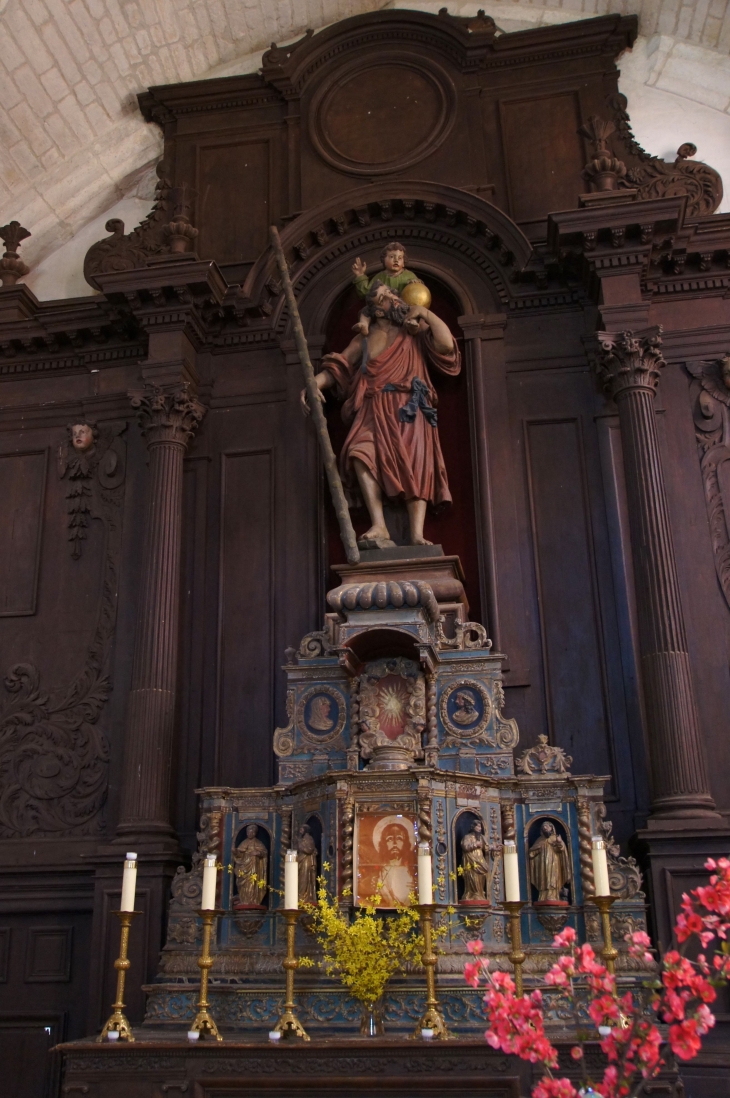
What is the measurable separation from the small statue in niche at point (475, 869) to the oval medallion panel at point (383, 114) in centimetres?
658

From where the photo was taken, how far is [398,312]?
938 centimetres

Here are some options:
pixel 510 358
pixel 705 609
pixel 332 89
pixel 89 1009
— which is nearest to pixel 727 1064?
pixel 705 609

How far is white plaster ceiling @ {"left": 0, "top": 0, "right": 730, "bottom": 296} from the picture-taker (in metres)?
10.6

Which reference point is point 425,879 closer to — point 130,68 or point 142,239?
point 142,239

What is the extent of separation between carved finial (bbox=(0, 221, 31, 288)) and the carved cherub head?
1782mm

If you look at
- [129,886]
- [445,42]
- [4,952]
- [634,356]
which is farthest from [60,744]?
[445,42]

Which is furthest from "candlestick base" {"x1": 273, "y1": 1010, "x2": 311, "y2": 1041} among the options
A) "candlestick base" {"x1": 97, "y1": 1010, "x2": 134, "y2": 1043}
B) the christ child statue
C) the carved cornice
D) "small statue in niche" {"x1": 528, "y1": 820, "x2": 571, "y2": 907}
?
the carved cornice

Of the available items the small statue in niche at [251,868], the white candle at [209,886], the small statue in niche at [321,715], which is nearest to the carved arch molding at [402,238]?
the small statue in niche at [321,715]

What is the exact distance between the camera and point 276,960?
6.96 m

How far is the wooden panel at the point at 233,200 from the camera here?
10.6 meters

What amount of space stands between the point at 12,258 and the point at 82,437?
84.2 inches

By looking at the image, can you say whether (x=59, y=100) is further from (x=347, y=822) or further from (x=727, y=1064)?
(x=727, y=1064)

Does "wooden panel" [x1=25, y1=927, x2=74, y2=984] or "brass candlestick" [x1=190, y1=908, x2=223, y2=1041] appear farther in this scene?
"wooden panel" [x1=25, y1=927, x2=74, y2=984]

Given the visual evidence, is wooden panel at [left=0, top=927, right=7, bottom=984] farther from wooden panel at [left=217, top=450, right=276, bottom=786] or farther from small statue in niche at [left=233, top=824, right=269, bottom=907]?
small statue in niche at [left=233, top=824, right=269, bottom=907]
